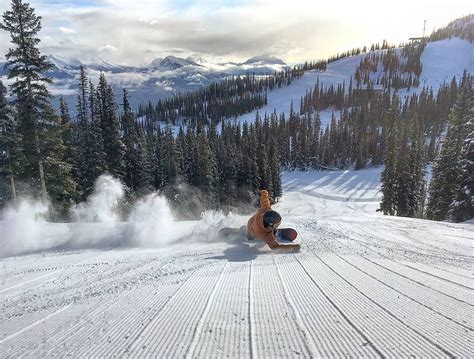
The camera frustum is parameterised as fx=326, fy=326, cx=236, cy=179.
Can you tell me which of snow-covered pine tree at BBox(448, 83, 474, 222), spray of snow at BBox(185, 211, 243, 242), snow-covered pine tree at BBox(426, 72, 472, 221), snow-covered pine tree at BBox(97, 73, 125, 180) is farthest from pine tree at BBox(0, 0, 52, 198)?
snow-covered pine tree at BBox(426, 72, 472, 221)

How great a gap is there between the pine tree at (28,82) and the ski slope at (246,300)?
47.1 feet

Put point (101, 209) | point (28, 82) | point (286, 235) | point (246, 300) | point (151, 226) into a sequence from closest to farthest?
point (246, 300)
point (286, 235)
point (151, 226)
point (101, 209)
point (28, 82)

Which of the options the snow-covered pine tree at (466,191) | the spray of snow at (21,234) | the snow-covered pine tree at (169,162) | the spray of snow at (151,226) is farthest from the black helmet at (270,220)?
the snow-covered pine tree at (169,162)

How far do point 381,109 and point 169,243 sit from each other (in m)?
146

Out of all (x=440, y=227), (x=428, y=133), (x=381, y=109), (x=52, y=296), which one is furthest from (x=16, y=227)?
(x=381, y=109)

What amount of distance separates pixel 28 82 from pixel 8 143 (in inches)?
227

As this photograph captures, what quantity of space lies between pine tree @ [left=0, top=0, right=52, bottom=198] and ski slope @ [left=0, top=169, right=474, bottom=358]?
1437cm

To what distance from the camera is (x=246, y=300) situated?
543 centimetres

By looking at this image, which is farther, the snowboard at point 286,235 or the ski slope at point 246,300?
the snowboard at point 286,235

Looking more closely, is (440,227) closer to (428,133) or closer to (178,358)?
(178,358)

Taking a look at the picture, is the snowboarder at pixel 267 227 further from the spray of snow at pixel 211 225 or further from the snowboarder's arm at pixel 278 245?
Answer: the spray of snow at pixel 211 225

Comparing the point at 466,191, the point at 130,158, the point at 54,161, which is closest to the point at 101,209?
the point at 54,161

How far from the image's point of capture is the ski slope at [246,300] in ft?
→ 12.8

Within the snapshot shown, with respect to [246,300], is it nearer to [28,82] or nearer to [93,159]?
[28,82]
